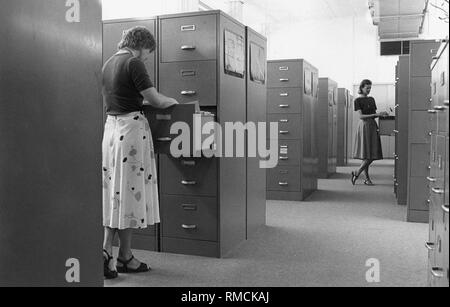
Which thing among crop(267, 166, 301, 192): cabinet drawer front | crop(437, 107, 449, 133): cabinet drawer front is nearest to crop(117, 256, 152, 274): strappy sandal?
crop(437, 107, 449, 133): cabinet drawer front

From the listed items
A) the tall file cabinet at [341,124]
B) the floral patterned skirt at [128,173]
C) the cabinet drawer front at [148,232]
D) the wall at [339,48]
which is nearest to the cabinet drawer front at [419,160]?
the cabinet drawer front at [148,232]

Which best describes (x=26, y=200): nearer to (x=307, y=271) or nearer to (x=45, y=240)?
(x=45, y=240)

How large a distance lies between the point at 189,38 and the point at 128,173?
40.7 inches

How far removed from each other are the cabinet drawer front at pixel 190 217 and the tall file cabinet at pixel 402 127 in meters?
2.67

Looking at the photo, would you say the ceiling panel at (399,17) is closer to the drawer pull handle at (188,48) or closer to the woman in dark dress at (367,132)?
the woman in dark dress at (367,132)

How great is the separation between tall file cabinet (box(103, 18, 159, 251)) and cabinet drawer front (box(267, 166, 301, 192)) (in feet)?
7.75

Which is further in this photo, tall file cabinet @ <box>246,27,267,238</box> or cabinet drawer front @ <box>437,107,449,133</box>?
tall file cabinet @ <box>246,27,267,238</box>

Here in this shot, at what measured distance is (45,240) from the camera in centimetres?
181

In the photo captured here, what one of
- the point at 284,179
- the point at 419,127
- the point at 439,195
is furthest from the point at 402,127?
the point at 439,195

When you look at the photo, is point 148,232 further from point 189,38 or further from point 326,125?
point 326,125

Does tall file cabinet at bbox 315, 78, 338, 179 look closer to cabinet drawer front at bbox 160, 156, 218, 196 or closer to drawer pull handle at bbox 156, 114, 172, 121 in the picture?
cabinet drawer front at bbox 160, 156, 218, 196

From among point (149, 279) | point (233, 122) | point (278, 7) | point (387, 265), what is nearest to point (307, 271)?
point (387, 265)

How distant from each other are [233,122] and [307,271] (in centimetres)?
114

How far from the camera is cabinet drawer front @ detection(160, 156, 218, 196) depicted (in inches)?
124
